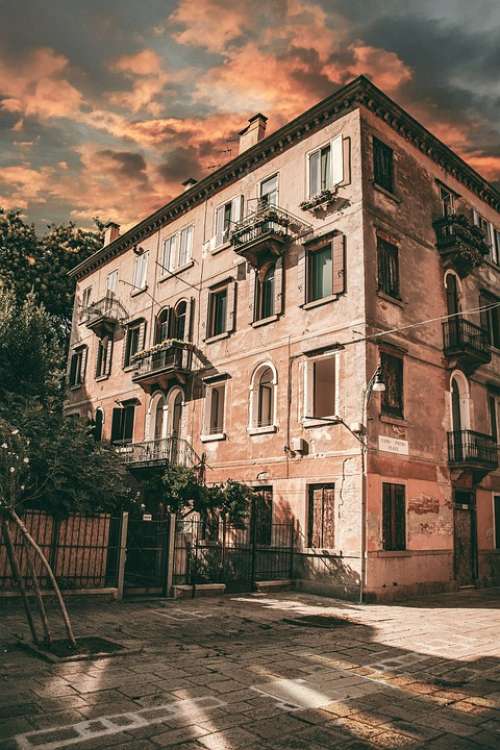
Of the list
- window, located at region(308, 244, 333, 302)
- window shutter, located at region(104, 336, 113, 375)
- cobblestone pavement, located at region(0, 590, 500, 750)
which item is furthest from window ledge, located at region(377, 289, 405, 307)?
window shutter, located at region(104, 336, 113, 375)

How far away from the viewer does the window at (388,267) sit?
58.1ft

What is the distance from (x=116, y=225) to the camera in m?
33.8

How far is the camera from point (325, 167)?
63.5 ft

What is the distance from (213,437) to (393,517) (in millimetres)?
7270

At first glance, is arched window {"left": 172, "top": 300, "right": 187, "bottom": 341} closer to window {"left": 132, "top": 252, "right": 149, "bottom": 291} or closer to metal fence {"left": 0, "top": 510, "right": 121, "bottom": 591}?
window {"left": 132, "top": 252, "right": 149, "bottom": 291}

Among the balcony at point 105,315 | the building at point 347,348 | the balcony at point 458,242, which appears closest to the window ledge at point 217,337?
the building at point 347,348

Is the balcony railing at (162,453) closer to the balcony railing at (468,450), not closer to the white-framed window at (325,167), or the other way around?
the balcony railing at (468,450)

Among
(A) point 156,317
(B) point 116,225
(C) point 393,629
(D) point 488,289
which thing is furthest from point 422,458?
(B) point 116,225

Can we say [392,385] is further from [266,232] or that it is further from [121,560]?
[121,560]

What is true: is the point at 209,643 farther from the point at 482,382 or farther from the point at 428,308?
the point at 482,382

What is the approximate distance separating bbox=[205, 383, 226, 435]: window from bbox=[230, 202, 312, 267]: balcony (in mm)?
4859

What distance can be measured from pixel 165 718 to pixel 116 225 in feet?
104

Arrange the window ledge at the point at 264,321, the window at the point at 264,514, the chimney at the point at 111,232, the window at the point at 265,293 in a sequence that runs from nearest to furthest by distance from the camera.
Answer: the window at the point at 264,514 < the window ledge at the point at 264,321 < the window at the point at 265,293 < the chimney at the point at 111,232

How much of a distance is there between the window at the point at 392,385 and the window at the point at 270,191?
7.48 metres
